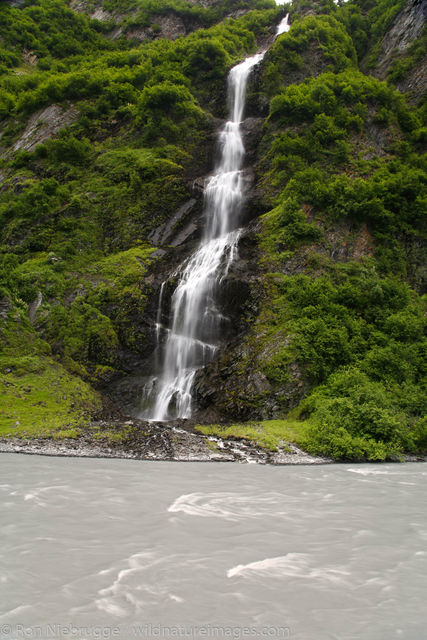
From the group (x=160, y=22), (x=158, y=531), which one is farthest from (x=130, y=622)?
(x=160, y=22)

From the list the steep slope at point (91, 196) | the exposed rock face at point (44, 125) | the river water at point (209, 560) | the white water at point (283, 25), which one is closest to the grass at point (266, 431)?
the river water at point (209, 560)

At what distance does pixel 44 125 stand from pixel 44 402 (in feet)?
82.9

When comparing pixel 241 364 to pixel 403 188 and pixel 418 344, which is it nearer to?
pixel 418 344

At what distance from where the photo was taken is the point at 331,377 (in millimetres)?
14969

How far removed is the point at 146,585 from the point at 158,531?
1511 millimetres

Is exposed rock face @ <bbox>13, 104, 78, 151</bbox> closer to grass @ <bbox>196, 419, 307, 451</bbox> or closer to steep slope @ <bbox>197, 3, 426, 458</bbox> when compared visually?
steep slope @ <bbox>197, 3, 426, 458</bbox>

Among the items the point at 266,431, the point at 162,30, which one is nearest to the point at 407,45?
the point at 162,30

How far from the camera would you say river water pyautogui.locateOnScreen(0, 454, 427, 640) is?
2.95 meters

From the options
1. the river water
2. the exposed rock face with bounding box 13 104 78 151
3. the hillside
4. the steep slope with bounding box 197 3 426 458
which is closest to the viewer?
the river water

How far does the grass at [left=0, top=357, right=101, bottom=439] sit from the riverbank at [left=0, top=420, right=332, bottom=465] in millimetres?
510

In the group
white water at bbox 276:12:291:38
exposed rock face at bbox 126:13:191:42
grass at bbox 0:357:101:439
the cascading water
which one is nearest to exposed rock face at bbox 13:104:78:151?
the cascading water

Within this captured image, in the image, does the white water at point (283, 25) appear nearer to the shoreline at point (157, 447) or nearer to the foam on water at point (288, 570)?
the shoreline at point (157, 447)

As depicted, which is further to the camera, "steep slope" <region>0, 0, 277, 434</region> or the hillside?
"steep slope" <region>0, 0, 277, 434</region>

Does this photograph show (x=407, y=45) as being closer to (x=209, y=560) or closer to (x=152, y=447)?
(x=152, y=447)
